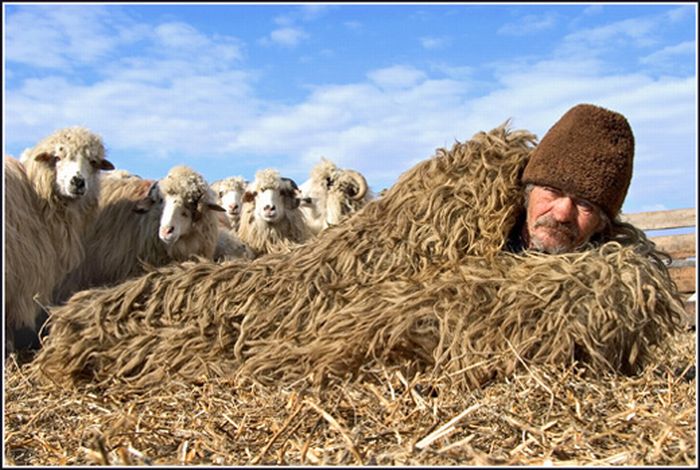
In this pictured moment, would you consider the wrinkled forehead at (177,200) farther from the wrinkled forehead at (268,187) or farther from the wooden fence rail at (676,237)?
the wooden fence rail at (676,237)

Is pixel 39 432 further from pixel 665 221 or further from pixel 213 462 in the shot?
pixel 665 221

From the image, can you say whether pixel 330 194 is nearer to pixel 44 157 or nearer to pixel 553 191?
pixel 44 157

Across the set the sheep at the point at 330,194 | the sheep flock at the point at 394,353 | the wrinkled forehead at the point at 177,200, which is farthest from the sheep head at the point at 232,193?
the sheep flock at the point at 394,353

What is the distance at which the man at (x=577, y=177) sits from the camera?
10.5 feet

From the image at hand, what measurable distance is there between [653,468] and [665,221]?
30.4 ft

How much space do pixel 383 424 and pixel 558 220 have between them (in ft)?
4.67

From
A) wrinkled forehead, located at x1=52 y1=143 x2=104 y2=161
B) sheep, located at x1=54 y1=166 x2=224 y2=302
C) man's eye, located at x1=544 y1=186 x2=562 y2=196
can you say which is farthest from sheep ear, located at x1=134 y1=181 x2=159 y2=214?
man's eye, located at x1=544 y1=186 x2=562 y2=196

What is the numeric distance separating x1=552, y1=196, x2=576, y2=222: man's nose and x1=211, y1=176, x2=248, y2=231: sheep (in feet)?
22.5

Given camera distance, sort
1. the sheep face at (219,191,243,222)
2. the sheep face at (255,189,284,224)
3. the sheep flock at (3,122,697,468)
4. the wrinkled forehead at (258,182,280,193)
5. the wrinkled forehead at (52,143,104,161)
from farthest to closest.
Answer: the sheep face at (219,191,243,222) < the wrinkled forehead at (258,182,280,193) < the sheep face at (255,189,284,224) < the wrinkled forehead at (52,143,104,161) < the sheep flock at (3,122,697,468)

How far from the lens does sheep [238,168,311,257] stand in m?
8.69

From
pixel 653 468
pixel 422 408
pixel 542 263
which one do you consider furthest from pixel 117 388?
pixel 653 468

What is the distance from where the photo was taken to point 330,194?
9.06 m

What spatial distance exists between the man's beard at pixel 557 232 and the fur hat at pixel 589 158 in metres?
0.14

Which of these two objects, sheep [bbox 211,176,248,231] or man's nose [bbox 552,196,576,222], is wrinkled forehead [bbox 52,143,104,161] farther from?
man's nose [bbox 552,196,576,222]
